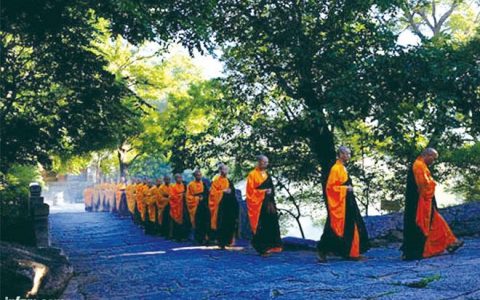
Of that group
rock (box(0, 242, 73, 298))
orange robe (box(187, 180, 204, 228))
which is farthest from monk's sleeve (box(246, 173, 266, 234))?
rock (box(0, 242, 73, 298))

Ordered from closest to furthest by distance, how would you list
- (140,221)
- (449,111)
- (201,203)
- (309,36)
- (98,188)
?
(449,111) → (309,36) → (201,203) → (140,221) → (98,188)

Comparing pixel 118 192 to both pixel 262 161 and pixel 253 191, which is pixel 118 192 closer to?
pixel 253 191

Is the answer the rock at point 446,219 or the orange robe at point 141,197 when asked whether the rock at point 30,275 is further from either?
the orange robe at point 141,197

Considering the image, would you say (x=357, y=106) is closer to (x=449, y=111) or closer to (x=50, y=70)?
(x=449, y=111)

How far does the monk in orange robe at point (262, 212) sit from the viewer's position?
10.3 meters

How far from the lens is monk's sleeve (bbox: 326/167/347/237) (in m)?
8.57

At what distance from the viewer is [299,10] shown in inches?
499

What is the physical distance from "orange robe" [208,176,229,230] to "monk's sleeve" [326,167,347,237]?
415 centimetres

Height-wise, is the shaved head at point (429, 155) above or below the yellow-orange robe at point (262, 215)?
above

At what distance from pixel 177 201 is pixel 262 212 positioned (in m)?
5.55

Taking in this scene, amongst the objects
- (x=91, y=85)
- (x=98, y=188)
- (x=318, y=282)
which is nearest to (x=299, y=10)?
(x=91, y=85)

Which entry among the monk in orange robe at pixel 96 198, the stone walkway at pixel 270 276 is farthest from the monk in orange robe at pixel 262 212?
the monk in orange robe at pixel 96 198

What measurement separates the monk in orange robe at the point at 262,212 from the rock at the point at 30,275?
410 centimetres

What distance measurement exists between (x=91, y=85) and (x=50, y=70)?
114cm
